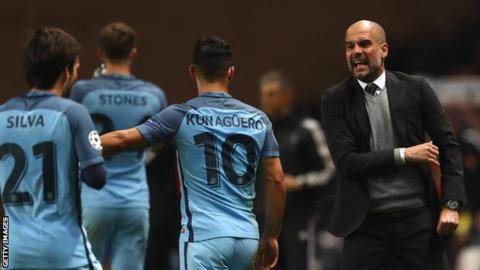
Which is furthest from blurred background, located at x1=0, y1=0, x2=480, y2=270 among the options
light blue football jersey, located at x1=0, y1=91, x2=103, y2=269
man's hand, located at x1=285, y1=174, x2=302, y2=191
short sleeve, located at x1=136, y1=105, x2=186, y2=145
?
light blue football jersey, located at x1=0, y1=91, x2=103, y2=269

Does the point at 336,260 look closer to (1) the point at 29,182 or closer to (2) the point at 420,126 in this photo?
(2) the point at 420,126

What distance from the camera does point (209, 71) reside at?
24.1ft

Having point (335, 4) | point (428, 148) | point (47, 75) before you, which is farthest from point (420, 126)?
point (335, 4)

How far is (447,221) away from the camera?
7445mm

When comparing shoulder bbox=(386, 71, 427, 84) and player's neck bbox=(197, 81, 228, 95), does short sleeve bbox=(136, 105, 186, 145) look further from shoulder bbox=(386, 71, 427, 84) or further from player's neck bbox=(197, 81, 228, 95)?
shoulder bbox=(386, 71, 427, 84)

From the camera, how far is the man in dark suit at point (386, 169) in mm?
7559

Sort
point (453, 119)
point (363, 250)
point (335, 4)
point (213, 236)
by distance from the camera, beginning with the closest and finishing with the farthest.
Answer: point (213, 236)
point (363, 250)
point (453, 119)
point (335, 4)

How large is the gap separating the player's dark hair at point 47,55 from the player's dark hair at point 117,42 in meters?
2.58

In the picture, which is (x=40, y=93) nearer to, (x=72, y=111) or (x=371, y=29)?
(x=72, y=111)

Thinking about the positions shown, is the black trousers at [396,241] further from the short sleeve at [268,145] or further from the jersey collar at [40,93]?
the jersey collar at [40,93]

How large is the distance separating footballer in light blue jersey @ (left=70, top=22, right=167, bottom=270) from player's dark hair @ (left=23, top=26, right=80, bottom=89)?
2464 mm

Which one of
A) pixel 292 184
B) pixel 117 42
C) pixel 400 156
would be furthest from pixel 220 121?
pixel 292 184

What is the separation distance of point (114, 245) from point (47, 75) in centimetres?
287

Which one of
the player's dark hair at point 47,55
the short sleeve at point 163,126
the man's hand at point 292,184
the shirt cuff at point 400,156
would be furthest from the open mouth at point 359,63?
the man's hand at point 292,184
